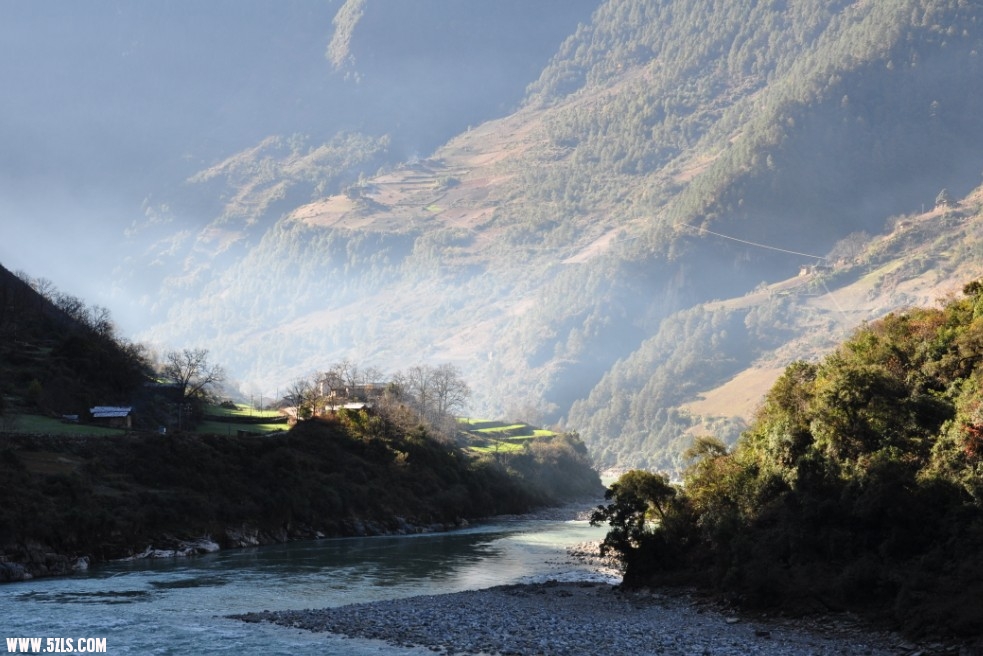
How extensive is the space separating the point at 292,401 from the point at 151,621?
401 feet

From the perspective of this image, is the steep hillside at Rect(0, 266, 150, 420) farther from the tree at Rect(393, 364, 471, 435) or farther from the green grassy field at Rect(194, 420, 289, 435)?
the tree at Rect(393, 364, 471, 435)

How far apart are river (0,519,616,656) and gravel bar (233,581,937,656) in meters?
2.37

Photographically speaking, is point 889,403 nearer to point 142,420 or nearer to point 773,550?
point 773,550

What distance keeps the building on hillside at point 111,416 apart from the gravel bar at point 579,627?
6143cm

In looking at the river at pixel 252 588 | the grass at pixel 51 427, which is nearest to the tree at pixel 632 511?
the river at pixel 252 588

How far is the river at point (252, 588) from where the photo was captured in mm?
39719

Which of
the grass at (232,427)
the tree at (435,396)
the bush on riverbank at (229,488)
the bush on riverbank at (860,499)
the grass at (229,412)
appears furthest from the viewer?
the tree at (435,396)

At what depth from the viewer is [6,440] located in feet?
262

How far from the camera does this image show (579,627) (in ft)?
139

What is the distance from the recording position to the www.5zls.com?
36.5m

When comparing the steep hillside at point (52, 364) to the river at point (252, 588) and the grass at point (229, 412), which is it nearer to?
the grass at point (229, 412)

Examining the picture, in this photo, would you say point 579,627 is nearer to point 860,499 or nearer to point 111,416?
point 860,499

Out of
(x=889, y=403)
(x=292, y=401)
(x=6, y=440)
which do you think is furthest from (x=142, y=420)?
(x=889, y=403)

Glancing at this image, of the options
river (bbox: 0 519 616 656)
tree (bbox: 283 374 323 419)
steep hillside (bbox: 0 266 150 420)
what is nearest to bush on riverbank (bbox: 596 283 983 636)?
river (bbox: 0 519 616 656)
